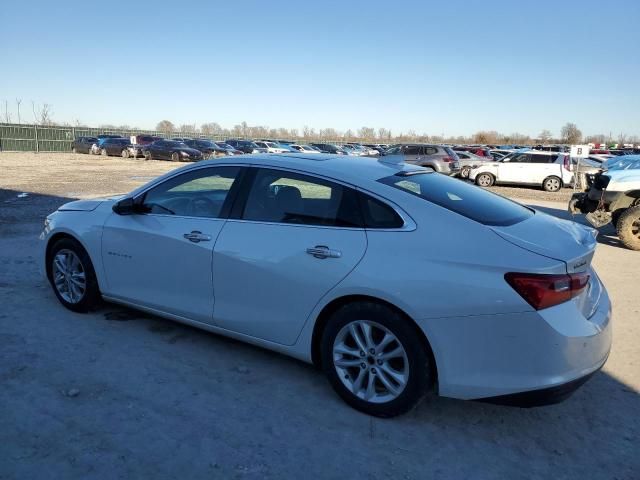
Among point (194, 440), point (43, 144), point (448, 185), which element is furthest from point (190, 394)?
point (43, 144)

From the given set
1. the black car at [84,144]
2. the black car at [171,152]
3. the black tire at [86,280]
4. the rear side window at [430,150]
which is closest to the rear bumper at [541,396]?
the black tire at [86,280]

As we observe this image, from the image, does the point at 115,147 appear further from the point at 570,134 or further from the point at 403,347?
the point at 570,134

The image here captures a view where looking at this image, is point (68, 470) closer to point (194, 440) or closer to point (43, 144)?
point (194, 440)

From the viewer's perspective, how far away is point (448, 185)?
3844 millimetres

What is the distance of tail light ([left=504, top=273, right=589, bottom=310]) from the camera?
2760mm

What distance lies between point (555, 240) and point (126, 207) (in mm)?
3234

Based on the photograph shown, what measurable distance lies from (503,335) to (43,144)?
48.1 m

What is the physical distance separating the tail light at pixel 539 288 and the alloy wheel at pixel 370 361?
74cm

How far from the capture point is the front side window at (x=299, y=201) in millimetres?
3400

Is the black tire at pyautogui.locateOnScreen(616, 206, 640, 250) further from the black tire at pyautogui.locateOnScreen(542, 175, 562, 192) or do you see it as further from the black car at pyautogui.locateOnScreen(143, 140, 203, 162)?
the black car at pyautogui.locateOnScreen(143, 140, 203, 162)

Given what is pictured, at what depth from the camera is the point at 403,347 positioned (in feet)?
10.0

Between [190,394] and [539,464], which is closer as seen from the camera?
[539,464]

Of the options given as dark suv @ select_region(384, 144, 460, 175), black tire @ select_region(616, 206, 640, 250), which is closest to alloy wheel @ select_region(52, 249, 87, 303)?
black tire @ select_region(616, 206, 640, 250)

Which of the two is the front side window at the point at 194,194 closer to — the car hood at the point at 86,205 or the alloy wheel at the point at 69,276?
the car hood at the point at 86,205
